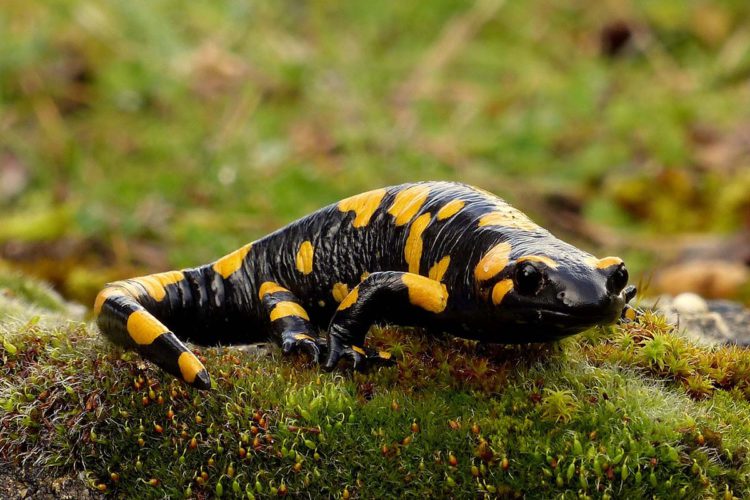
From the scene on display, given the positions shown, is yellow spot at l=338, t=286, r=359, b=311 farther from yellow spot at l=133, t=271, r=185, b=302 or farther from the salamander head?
yellow spot at l=133, t=271, r=185, b=302

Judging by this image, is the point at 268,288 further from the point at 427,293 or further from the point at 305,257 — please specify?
the point at 427,293

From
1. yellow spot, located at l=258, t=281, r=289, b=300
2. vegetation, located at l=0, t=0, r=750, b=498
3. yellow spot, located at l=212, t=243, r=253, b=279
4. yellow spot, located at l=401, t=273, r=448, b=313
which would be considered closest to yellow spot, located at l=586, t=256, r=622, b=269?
vegetation, located at l=0, t=0, r=750, b=498

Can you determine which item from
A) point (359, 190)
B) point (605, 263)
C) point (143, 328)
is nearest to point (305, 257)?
point (143, 328)

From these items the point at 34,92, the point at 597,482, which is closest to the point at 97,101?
the point at 34,92

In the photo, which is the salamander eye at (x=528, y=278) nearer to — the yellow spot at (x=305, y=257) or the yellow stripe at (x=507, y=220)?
the yellow stripe at (x=507, y=220)

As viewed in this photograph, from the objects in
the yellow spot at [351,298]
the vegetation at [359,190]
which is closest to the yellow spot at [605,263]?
the vegetation at [359,190]

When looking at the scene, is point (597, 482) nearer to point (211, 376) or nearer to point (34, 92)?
point (211, 376)
